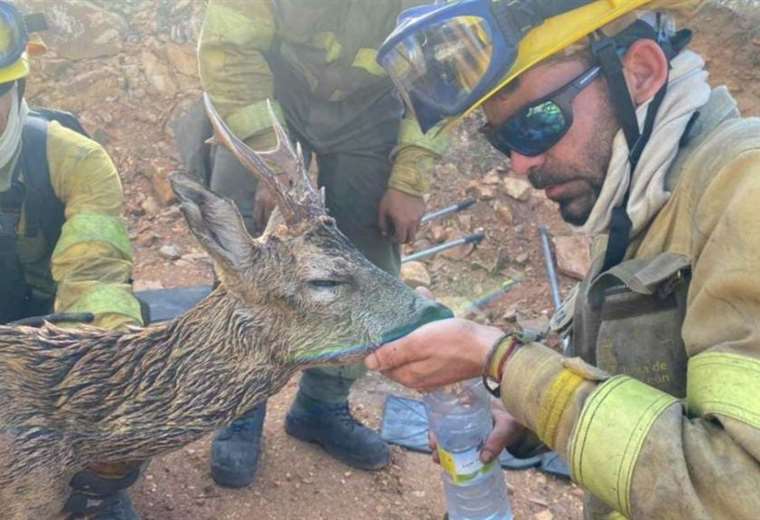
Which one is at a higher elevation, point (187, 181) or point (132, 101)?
point (187, 181)

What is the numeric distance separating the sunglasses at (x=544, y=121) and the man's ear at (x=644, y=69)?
11 centimetres

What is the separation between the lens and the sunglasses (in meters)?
2.62

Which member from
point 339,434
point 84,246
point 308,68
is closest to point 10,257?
point 84,246

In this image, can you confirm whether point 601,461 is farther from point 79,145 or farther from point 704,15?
point 704,15

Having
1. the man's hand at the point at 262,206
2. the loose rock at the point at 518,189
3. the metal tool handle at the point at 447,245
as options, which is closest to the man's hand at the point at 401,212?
the man's hand at the point at 262,206

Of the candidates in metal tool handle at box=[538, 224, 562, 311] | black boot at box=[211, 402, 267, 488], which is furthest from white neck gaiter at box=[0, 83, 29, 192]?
metal tool handle at box=[538, 224, 562, 311]

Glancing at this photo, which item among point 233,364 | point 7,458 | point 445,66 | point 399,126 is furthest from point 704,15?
point 7,458

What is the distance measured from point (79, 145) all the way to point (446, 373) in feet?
7.47

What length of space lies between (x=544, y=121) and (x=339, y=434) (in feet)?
8.25

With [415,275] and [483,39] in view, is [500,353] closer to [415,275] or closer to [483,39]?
[483,39]

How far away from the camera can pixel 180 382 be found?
289 cm

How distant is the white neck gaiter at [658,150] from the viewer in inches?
101

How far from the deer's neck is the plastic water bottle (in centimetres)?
88

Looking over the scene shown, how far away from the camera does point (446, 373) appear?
2729mm
